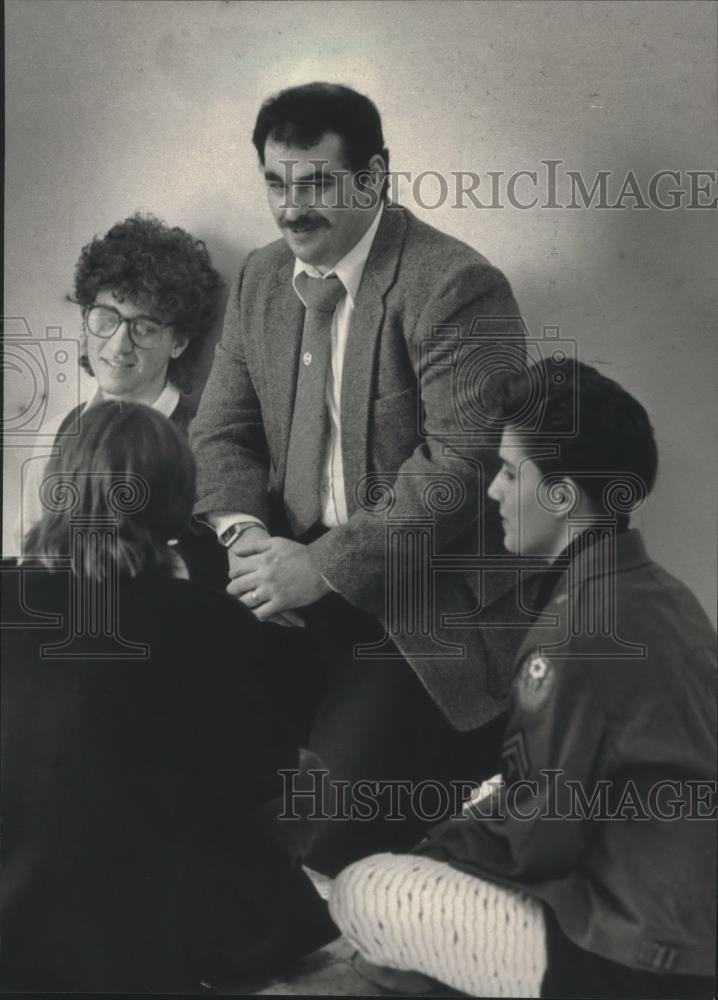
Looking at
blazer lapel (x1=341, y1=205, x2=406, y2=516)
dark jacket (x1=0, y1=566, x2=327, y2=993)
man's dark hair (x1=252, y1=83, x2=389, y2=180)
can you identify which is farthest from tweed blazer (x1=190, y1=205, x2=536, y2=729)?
dark jacket (x1=0, y1=566, x2=327, y2=993)

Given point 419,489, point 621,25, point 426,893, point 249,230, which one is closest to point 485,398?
point 419,489

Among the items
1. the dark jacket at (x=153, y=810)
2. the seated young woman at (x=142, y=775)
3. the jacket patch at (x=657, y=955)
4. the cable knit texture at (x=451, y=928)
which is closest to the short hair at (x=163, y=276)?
the seated young woman at (x=142, y=775)

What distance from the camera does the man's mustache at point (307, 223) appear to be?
1.89 meters

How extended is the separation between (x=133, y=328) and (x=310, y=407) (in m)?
0.32

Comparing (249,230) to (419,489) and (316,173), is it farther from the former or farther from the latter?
(419,489)

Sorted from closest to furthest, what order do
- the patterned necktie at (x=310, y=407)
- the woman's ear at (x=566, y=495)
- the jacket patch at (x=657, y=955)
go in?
the jacket patch at (x=657, y=955) → the woman's ear at (x=566, y=495) → the patterned necktie at (x=310, y=407)

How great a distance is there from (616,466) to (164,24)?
99 centimetres

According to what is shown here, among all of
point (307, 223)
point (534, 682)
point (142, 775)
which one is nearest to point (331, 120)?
point (307, 223)

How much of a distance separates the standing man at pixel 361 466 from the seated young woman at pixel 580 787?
83 mm

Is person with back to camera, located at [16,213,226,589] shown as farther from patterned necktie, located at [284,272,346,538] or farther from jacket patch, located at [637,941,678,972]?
jacket patch, located at [637,941,678,972]

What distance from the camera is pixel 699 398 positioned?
6.09ft

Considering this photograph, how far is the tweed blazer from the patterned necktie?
38 millimetres

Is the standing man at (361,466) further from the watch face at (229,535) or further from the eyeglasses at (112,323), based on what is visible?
the eyeglasses at (112,323)

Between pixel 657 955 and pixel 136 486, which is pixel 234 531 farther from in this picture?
pixel 657 955
